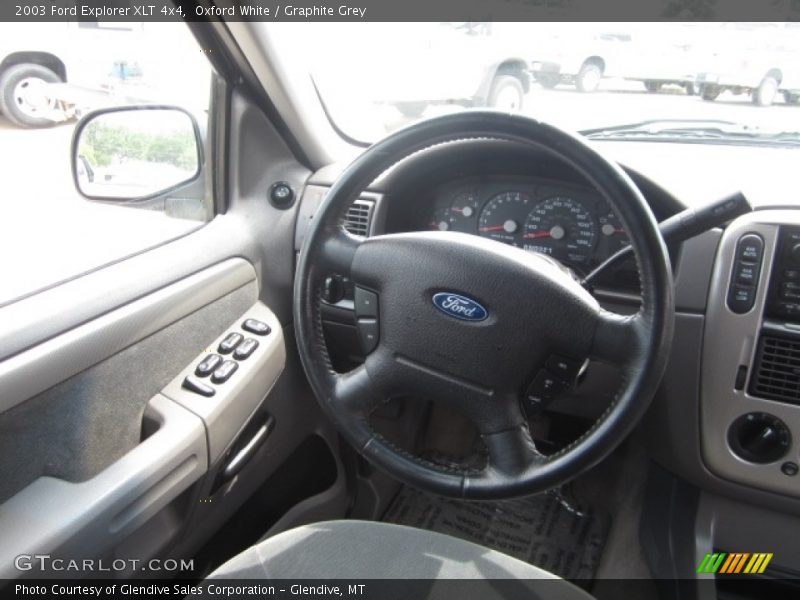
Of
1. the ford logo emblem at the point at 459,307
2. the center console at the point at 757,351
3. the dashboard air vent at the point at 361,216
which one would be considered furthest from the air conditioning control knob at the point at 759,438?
the dashboard air vent at the point at 361,216

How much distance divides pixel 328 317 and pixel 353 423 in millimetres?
667

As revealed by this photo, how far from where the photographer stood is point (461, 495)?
1084 millimetres

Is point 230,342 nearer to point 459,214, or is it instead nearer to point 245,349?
point 245,349

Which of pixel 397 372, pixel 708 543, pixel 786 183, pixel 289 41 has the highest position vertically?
pixel 289 41

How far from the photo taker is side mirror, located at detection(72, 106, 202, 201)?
1.58 m

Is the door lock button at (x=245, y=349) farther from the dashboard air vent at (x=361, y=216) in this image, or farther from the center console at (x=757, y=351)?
the center console at (x=757, y=351)

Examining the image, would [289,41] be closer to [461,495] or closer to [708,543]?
[461,495]

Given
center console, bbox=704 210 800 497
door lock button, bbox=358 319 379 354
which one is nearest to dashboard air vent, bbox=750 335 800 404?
center console, bbox=704 210 800 497

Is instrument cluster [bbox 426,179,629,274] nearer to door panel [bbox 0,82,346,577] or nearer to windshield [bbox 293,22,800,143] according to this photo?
windshield [bbox 293,22,800,143]

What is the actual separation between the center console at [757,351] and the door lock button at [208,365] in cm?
109

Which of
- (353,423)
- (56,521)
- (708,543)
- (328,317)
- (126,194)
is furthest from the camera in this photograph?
(328,317)

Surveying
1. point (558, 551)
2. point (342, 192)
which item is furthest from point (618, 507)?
point (342, 192)

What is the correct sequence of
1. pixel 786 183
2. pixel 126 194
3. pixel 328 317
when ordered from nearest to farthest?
pixel 786 183 → pixel 126 194 → pixel 328 317

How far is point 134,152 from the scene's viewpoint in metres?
1.67
